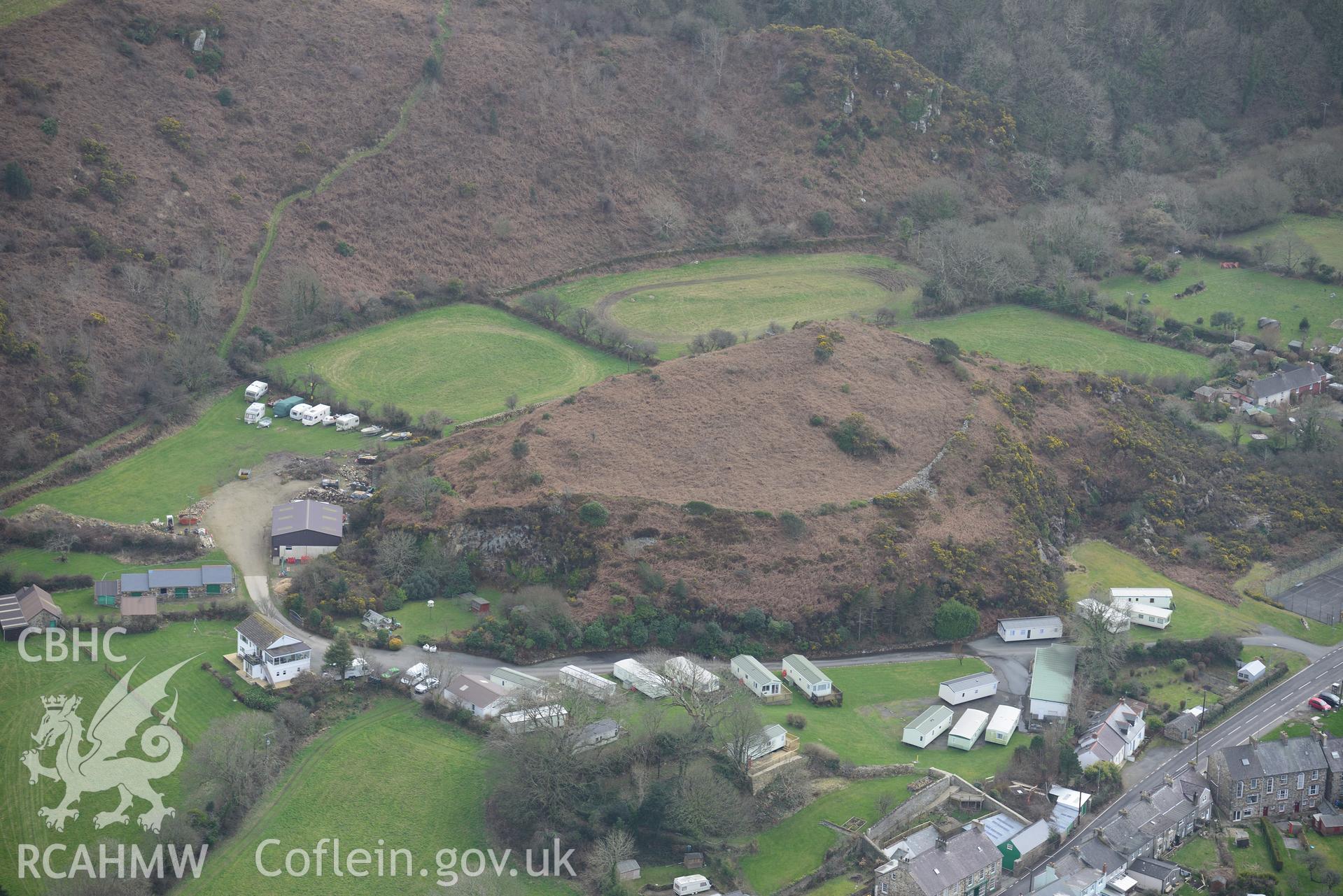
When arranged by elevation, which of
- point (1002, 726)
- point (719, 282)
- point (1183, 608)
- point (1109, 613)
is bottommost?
point (1183, 608)

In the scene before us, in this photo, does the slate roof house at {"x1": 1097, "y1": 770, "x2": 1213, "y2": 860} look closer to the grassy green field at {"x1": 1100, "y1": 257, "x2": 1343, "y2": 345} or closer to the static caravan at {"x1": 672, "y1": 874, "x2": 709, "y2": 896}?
the static caravan at {"x1": 672, "y1": 874, "x2": 709, "y2": 896}

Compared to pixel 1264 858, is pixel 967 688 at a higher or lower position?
higher

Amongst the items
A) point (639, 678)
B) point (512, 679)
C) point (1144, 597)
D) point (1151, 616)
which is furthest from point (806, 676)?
Result: point (1144, 597)

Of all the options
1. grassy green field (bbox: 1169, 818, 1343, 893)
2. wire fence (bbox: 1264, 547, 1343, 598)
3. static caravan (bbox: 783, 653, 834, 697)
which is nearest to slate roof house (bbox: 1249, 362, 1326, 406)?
wire fence (bbox: 1264, 547, 1343, 598)

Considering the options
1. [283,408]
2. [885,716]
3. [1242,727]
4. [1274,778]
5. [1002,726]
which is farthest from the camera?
[283,408]

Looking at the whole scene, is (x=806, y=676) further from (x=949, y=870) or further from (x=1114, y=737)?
(x=1114, y=737)

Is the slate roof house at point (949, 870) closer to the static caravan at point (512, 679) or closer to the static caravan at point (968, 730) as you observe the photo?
the static caravan at point (968, 730)
